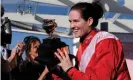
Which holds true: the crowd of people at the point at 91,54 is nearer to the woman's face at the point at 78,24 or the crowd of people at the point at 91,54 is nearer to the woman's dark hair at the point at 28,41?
the woman's face at the point at 78,24

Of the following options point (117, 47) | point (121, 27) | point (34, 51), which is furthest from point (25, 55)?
point (121, 27)

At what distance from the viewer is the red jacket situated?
2.53 meters

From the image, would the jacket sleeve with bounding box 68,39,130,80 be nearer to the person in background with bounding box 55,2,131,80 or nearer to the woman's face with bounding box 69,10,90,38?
the person in background with bounding box 55,2,131,80

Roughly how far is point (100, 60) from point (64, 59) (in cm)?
23

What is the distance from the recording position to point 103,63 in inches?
100

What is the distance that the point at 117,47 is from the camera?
2.66 m

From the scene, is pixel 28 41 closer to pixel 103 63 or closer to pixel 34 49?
pixel 34 49

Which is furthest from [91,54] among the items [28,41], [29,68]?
[28,41]

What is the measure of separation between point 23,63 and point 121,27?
11.9 feet

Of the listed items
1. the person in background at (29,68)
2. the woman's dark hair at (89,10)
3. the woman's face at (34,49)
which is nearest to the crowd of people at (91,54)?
the woman's dark hair at (89,10)

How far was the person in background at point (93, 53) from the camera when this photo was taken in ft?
8.34

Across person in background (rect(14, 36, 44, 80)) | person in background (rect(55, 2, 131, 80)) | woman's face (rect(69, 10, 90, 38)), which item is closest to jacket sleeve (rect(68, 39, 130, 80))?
person in background (rect(55, 2, 131, 80))

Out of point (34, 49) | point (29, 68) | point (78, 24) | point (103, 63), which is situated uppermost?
point (78, 24)

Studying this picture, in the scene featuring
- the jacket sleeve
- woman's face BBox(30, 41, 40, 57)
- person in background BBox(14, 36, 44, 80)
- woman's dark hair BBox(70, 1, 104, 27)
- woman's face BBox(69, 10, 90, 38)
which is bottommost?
person in background BBox(14, 36, 44, 80)
